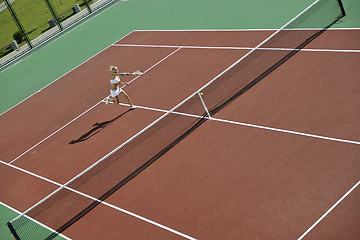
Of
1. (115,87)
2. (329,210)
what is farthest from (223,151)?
(115,87)

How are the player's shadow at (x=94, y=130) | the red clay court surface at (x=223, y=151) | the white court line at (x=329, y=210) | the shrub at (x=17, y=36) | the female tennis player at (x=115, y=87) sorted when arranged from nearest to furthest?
the white court line at (x=329, y=210) → the red clay court surface at (x=223, y=151) → the player's shadow at (x=94, y=130) → the female tennis player at (x=115, y=87) → the shrub at (x=17, y=36)

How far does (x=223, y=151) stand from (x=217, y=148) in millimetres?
261

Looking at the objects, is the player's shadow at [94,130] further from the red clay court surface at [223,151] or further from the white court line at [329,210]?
the white court line at [329,210]

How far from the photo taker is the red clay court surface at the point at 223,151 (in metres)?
9.53

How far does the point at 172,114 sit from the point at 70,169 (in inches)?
131

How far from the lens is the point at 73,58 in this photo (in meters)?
22.8

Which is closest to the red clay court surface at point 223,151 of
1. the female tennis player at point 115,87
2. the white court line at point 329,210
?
the white court line at point 329,210

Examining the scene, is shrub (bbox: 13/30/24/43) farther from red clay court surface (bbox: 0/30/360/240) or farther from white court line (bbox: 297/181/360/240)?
white court line (bbox: 297/181/360/240)

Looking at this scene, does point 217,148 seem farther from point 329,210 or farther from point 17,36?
point 17,36

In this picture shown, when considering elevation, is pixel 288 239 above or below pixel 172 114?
below

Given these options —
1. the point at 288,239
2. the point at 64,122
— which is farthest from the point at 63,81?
the point at 288,239

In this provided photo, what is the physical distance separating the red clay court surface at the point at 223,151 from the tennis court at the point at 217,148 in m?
0.03

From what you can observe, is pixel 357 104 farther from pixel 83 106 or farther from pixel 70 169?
pixel 83 106

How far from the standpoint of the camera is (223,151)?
467 inches
